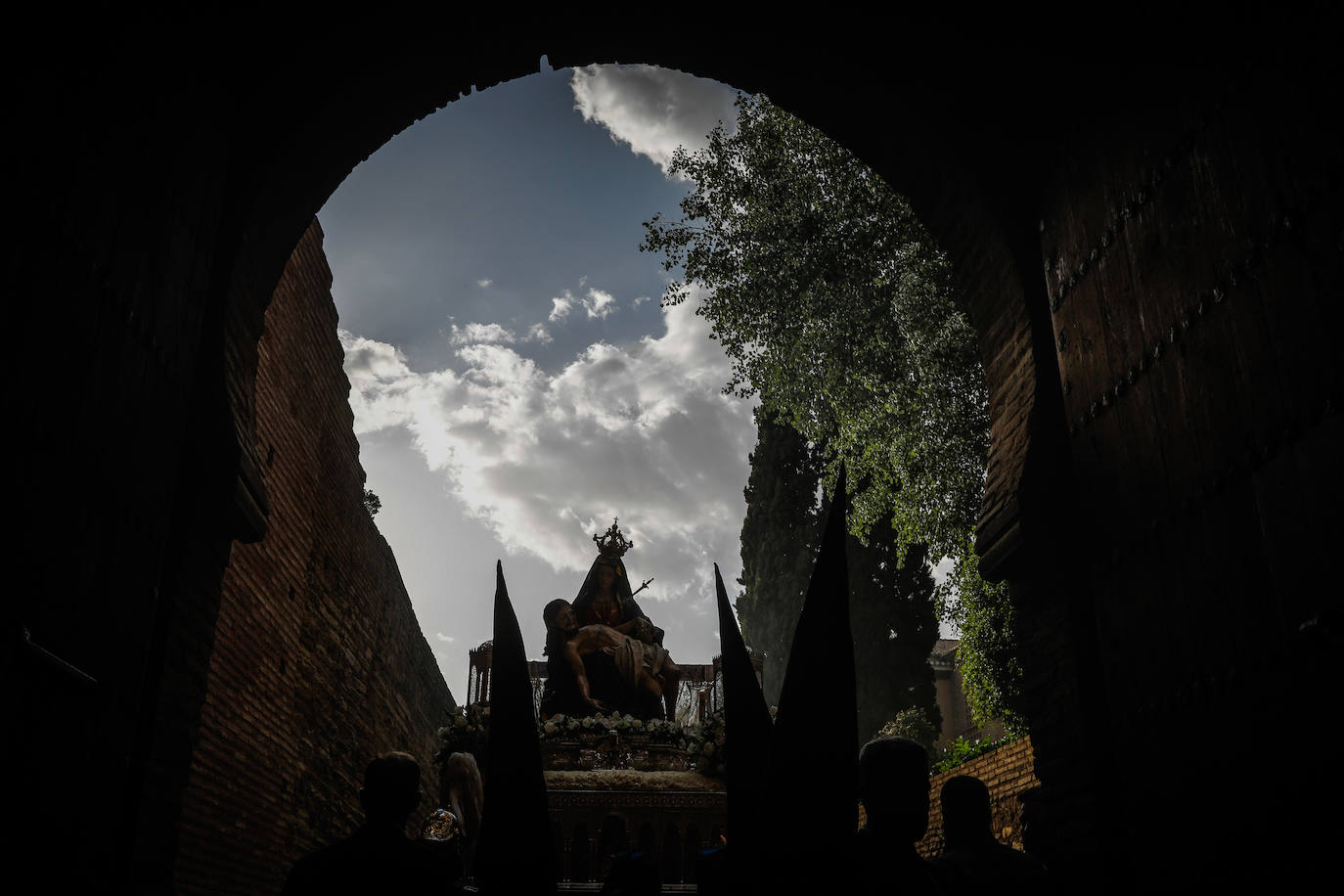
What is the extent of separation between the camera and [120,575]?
362 cm

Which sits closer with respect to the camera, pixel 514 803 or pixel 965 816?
pixel 514 803

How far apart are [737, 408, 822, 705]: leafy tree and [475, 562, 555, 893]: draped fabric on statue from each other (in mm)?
22652

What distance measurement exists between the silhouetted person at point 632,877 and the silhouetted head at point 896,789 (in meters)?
0.78

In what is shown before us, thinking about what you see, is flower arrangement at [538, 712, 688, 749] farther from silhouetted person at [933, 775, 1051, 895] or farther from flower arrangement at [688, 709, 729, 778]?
silhouetted person at [933, 775, 1051, 895]

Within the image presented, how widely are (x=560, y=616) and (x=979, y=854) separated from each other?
741cm

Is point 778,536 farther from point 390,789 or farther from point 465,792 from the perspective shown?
point 390,789

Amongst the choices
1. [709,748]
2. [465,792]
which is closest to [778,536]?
[709,748]

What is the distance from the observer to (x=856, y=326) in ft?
39.1

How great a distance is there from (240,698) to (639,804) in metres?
3.10

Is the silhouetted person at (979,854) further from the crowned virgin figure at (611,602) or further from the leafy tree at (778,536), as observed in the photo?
the leafy tree at (778,536)

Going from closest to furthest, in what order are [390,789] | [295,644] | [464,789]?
[390,789] < [464,789] < [295,644]

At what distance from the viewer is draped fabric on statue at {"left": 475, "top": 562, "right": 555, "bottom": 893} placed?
229cm

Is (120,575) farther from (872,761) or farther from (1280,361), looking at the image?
(1280,361)

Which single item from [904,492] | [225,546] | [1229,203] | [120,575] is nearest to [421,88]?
[225,546]
